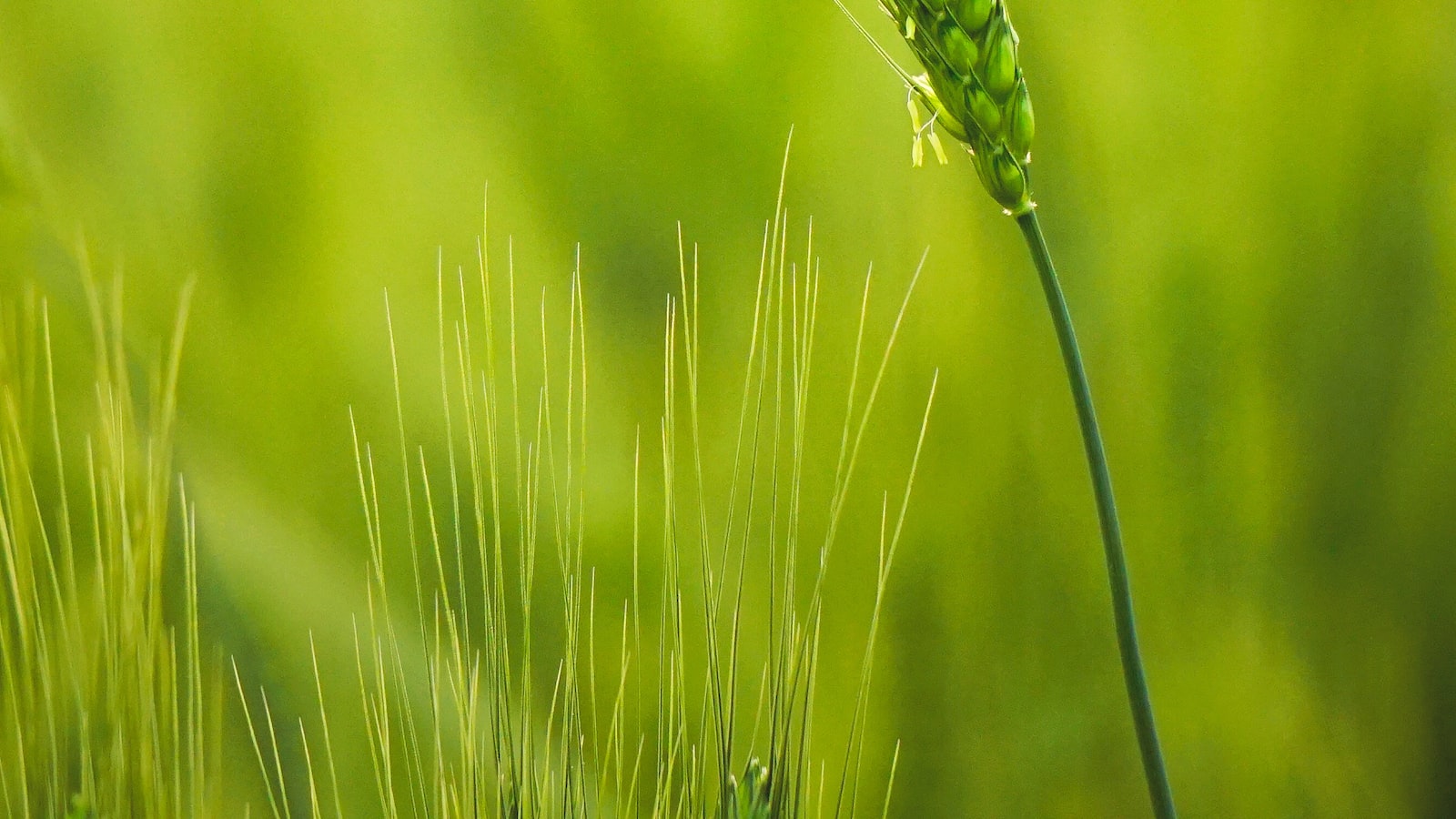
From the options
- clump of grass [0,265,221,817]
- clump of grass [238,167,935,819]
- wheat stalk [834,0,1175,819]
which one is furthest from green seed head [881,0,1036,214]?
clump of grass [0,265,221,817]

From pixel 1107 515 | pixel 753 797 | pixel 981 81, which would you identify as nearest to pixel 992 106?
pixel 981 81

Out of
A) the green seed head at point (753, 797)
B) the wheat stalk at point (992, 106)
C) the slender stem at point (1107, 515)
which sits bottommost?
the green seed head at point (753, 797)

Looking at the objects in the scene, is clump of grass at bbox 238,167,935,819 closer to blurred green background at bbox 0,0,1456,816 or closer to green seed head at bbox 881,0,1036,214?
blurred green background at bbox 0,0,1456,816

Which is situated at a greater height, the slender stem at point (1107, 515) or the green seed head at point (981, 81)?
the green seed head at point (981, 81)

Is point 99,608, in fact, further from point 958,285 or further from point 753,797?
point 958,285

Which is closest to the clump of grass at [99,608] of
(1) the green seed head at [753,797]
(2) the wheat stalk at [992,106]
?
(1) the green seed head at [753,797]

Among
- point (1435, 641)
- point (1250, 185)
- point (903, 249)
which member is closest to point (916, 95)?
point (903, 249)

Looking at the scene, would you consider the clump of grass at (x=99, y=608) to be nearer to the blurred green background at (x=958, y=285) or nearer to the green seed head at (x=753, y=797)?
the blurred green background at (x=958, y=285)
